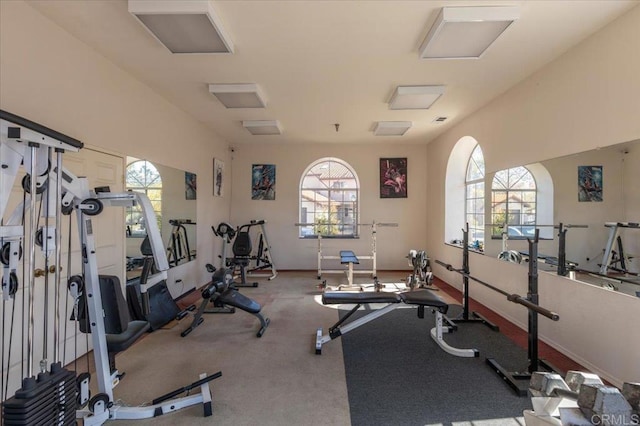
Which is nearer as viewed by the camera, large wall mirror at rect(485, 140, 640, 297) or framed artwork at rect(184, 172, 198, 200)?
large wall mirror at rect(485, 140, 640, 297)

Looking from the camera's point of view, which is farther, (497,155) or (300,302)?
(300,302)

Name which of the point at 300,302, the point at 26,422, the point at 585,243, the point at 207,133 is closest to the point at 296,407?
the point at 26,422

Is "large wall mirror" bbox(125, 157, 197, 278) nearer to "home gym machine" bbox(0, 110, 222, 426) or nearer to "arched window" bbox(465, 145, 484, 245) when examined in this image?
"home gym machine" bbox(0, 110, 222, 426)

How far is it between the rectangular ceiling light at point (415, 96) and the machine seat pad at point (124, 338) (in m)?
3.36

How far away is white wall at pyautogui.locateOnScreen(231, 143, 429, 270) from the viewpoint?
646 centimetres

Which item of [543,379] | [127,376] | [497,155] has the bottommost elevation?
[127,376]

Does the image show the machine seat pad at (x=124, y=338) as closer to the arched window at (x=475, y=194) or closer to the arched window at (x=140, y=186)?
the arched window at (x=140, y=186)

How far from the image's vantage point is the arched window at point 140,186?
3195mm

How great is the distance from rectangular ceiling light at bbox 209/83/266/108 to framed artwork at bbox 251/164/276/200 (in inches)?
101

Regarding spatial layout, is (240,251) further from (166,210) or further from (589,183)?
(589,183)

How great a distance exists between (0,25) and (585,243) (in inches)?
181

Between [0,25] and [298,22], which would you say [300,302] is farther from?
[0,25]

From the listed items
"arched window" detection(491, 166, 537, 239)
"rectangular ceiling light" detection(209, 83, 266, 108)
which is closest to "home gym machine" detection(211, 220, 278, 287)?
"rectangular ceiling light" detection(209, 83, 266, 108)

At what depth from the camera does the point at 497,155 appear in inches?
150
